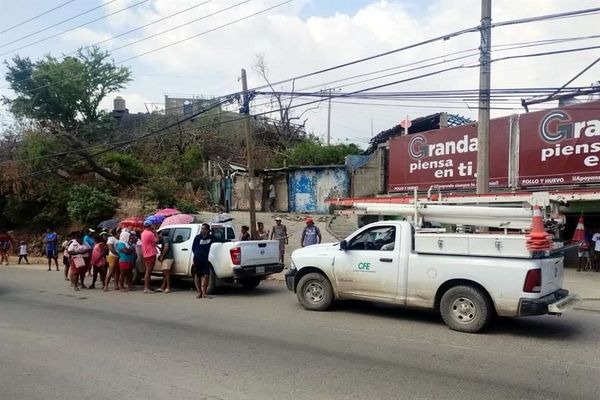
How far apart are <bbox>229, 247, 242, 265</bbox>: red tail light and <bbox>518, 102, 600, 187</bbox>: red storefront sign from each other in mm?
10604

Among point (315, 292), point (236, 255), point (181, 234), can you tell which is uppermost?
point (181, 234)

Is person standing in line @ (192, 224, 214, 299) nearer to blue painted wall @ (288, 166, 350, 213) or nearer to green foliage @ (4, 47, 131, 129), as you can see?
blue painted wall @ (288, 166, 350, 213)

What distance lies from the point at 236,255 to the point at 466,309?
5.57 meters

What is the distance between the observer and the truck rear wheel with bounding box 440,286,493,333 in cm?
802

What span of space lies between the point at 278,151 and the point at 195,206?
1190 cm

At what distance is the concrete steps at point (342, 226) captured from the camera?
2255 centimetres

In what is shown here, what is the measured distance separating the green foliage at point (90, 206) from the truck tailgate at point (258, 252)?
54.3 ft

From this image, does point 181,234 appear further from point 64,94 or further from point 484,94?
point 64,94

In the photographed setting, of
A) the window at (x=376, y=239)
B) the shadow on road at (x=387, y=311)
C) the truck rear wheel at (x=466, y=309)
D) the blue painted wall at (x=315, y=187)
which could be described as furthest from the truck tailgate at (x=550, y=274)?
the blue painted wall at (x=315, y=187)

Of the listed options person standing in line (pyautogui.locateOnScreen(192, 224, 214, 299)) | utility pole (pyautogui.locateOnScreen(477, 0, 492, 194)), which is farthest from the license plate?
person standing in line (pyautogui.locateOnScreen(192, 224, 214, 299))

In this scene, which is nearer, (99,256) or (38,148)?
(99,256)

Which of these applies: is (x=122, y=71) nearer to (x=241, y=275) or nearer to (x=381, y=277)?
(x=241, y=275)

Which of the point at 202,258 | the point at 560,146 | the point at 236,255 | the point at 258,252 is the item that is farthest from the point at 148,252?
the point at 560,146

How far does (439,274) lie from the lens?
27.8 feet
